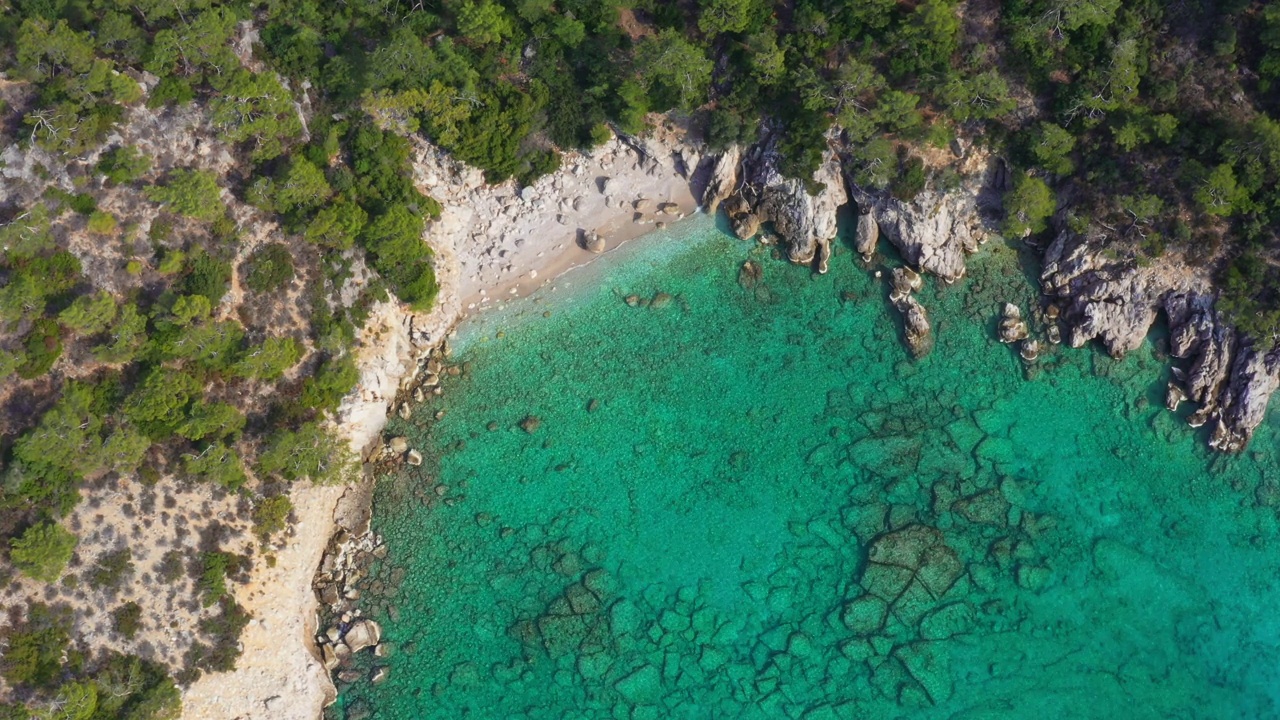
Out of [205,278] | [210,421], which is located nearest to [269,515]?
[210,421]

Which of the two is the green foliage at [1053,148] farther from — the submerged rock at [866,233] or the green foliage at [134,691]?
the green foliage at [134,691]

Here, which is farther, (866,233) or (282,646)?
(866,233)

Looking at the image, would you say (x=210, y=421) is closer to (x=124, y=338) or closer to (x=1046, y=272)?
(x=124, y=338)

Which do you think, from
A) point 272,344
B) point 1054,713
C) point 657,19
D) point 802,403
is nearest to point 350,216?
point 272,344

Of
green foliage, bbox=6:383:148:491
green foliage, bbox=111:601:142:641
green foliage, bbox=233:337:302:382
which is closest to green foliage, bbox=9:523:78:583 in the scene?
green foliage, bbox=6:383:148:491

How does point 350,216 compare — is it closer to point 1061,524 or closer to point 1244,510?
point 1061,524

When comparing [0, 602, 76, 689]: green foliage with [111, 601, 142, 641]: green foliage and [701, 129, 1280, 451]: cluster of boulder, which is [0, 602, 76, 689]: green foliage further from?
[701, 129, 1280, 451]: cluster of boulder

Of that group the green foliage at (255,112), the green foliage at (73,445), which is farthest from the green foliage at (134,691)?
the green foliage at (255,112)
